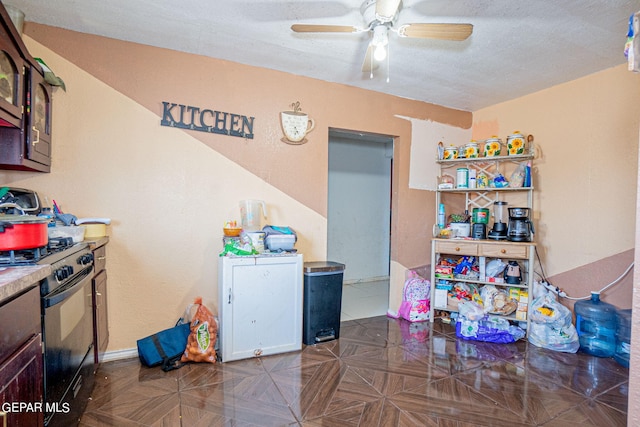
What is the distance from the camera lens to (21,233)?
1.15 m

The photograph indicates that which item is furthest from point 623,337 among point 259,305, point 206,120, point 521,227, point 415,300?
point 206,120

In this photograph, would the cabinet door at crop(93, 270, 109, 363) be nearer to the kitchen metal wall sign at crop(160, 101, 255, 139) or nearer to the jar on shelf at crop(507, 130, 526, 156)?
the kitchen metal wall sign at crop(160, 101, 255, 139)

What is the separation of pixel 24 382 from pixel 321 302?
1.94 m

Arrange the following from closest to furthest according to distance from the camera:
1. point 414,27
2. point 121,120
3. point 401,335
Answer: point 414,27 → point 121,120 → point 401,335

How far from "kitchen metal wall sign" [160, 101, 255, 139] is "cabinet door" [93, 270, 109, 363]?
1.25m

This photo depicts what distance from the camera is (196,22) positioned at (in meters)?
2.08

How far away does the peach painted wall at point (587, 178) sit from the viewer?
2.52 metres

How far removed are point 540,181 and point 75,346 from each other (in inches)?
155

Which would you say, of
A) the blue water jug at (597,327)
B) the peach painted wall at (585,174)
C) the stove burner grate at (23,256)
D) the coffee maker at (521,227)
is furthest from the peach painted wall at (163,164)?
the blue water jug at (597,327)

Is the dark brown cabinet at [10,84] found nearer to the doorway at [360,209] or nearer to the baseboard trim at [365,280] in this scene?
the doorway at [360,209]

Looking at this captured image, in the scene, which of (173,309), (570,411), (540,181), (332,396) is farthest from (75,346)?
(540,181)

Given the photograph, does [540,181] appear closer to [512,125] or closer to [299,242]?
[512,125]

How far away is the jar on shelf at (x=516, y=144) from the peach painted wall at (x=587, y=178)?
0.73ft

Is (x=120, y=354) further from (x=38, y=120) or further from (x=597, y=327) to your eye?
(x=597, y=327)
